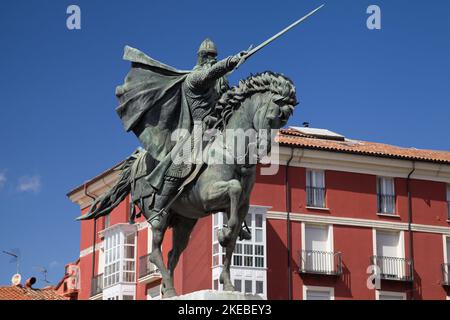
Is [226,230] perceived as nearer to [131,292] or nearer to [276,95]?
[276,95]

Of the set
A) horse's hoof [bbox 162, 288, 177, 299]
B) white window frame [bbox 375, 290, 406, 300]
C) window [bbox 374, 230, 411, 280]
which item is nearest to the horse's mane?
horse's hoof [bbox 162, 288, 177, 299]

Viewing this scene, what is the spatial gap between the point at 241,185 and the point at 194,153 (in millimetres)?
928

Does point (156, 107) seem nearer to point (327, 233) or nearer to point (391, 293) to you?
point (327, 233)

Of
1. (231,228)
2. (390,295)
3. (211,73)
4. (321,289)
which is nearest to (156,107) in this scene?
(211,73)

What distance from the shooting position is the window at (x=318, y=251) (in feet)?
186

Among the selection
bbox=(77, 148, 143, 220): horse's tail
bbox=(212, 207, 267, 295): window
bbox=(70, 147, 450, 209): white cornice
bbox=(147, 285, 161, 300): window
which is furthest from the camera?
bbox=(70, 147, 450, 209): white cornice

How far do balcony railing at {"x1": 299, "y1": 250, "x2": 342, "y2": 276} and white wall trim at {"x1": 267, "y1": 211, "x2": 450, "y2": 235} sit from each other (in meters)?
1.89

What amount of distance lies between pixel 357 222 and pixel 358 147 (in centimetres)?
450

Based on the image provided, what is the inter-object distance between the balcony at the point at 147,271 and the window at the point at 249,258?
4484 millimetres

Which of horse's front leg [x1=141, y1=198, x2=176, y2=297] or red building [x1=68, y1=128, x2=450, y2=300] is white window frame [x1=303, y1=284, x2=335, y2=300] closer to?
red building [x1=68, y1=128, x2=450, y2=300]

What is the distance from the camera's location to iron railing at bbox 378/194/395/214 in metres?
60.4

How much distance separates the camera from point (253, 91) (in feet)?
53.8

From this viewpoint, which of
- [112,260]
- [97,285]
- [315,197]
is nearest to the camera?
[315,197]

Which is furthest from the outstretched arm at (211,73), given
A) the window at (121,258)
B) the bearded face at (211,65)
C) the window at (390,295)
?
the window at (121,258)
